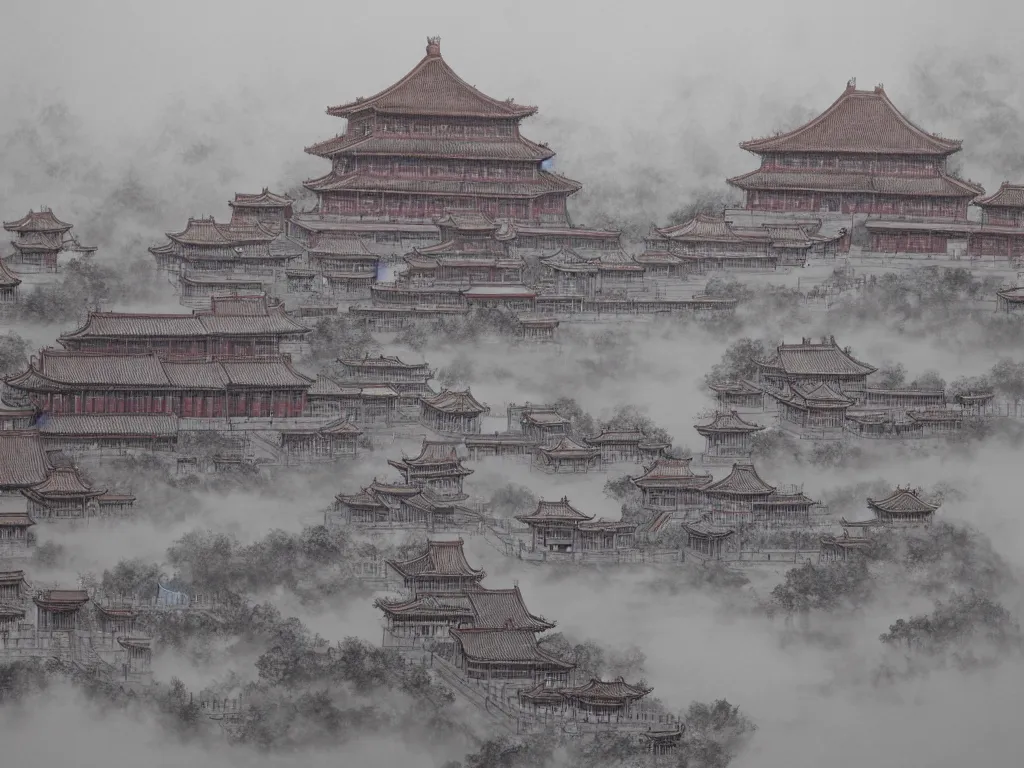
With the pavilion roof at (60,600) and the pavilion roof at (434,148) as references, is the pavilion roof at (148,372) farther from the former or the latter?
the pavilion roof at (434,148)

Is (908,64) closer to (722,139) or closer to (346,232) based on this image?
(722,139)

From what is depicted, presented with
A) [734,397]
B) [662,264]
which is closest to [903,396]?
[734,397]

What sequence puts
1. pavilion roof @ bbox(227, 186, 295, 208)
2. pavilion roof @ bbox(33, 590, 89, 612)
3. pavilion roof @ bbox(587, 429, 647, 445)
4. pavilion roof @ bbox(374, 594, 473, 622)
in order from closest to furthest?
pavilion roof @ bbox(33, 590, 89, 612), pavilion roof @ bbox(374, 594, 473, 622), pavilion roof @ bbox(587, 429, 647, 445), pavilion roof @ bbox(227, 186, 295, 208)

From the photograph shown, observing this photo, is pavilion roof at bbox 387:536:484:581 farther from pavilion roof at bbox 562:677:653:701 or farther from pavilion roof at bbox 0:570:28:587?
pavilion roof at bbox 0:570:28:587

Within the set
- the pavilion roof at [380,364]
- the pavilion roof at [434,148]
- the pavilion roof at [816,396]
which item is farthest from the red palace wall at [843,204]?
the pavilion roof at [380,364]

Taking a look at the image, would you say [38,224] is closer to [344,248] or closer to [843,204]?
[344,248]

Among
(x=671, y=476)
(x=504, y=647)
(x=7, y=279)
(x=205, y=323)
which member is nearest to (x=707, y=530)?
(x=671, y=476)

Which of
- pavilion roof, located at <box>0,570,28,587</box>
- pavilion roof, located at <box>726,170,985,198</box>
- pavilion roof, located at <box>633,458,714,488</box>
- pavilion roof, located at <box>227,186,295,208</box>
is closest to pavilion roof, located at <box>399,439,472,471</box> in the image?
pavilion roof, located at <box>633,458,714,488</box>
